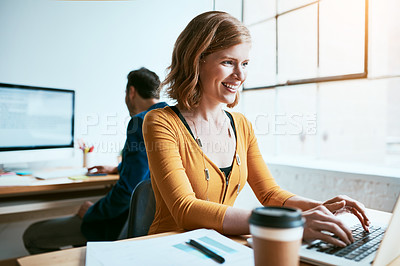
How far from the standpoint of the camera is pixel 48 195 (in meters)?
2.03

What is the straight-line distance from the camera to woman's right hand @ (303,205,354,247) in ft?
1.91

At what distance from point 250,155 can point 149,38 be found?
1.95m

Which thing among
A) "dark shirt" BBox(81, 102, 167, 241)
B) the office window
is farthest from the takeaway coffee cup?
the office window

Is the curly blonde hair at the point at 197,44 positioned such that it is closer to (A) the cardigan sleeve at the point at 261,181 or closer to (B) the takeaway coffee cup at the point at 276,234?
(A) the cardigan sleeve at the point at 261,181

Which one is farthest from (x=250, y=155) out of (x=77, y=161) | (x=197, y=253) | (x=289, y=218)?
(x=77, y=161)

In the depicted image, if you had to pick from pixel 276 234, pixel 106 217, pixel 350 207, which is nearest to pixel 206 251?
pixel 276 234

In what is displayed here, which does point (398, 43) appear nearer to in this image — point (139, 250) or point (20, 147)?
point (139, 250)

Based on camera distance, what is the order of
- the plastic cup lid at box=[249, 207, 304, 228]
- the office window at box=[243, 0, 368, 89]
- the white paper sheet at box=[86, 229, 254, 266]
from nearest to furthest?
the plastic cup lid at box=[249, 207, 304, 228] → the white paper sheet at box=[86, 229, 254, 266] → the office window at box=[243, 0, 368, 89]

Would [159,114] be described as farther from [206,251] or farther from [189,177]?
[206,251]

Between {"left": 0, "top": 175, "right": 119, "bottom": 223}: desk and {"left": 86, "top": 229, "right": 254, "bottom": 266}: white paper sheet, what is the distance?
131 cm

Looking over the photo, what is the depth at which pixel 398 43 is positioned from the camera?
189 centimetres

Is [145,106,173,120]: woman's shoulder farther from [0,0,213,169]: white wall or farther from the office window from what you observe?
[0,0,213,169]: white wall

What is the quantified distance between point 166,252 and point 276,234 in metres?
0.26

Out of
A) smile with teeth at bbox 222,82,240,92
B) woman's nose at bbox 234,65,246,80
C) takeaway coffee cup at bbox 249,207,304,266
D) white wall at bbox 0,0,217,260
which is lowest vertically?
takeaway coffee cup at bbox 249,207,304,266
